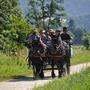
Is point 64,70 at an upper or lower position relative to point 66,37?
lower

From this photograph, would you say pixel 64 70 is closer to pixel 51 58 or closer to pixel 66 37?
pixel 51 58

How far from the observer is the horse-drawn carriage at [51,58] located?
23750 millimetres

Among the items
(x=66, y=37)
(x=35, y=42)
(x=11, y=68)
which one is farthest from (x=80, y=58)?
(x=35, y=42)

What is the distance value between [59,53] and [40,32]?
5.13 feet

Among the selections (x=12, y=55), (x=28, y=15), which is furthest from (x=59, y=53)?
(x=28, y=15)

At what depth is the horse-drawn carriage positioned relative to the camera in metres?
23.8

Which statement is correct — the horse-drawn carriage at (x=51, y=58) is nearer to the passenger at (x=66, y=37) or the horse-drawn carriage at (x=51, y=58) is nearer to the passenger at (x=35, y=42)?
the passenger at (x=35, y=42)

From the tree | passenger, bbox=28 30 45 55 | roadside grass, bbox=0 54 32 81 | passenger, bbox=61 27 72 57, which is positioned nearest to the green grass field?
roadside grass, bbox=0 54 32 81

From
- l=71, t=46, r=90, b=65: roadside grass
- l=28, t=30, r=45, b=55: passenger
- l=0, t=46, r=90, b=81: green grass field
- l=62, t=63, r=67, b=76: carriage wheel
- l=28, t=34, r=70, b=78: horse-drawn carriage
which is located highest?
l=28, t=30, r=45, b=55: passenger

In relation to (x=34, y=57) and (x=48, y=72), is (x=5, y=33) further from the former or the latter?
(x=34, y=57)

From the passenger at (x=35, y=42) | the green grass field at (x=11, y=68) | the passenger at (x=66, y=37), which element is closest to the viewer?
the passenger at (x=35, y=42)

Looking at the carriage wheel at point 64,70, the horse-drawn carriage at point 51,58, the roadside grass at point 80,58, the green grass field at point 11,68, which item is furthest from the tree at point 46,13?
the horse-drawn carriage at point 51,58

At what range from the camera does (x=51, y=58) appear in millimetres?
24156

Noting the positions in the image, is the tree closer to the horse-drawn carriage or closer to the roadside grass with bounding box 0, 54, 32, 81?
the roadside grass with bounding box 0, 54, 32, 81
